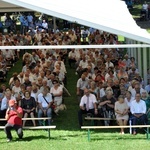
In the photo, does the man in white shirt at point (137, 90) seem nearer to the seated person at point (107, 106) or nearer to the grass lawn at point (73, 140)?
the seated person at point (107, 106)

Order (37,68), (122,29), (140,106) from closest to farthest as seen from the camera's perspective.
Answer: (122,29) → (140,106) → (37,68)

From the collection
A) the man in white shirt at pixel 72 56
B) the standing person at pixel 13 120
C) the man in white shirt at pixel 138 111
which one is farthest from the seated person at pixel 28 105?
the man in white shirt at pixel 72 56

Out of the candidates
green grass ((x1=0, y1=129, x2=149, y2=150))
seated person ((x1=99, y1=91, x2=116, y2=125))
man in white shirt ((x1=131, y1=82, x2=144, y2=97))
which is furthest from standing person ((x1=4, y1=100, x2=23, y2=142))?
man in white shirt ((x1=131, y1=82, x2=144, y2=97))

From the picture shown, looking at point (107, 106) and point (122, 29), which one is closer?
point (122, 29)

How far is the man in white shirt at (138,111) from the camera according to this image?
38.0 ft

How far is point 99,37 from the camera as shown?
2227 cm

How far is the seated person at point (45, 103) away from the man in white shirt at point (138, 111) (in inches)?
84.4

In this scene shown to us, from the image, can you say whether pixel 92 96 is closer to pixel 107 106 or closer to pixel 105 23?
pixel 107 106

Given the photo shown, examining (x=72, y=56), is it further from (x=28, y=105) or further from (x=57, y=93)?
(x=28, y=105)

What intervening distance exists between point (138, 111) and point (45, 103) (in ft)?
8.09

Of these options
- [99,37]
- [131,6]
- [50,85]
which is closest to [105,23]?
[50,85]

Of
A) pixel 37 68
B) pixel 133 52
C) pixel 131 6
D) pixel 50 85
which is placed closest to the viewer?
pixel 50 85

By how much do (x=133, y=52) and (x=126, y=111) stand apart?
292 inches

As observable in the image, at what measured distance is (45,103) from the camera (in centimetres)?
1238
